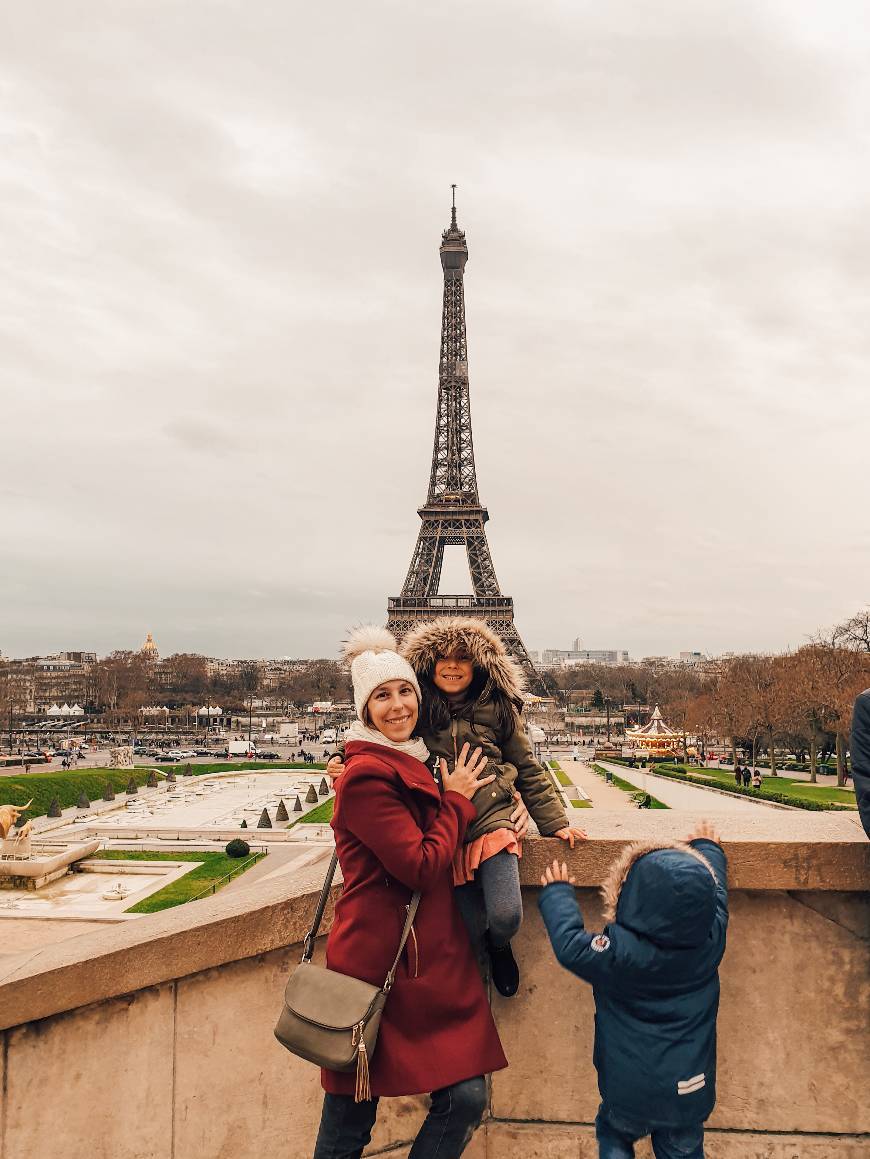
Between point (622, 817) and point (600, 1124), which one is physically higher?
point (622, 817)

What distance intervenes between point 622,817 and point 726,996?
84 cm

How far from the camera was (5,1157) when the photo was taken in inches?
127

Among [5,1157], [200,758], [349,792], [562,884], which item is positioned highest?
[349,792]

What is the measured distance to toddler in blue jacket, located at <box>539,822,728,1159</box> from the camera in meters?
2.52

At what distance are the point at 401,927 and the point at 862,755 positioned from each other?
70.4 inches

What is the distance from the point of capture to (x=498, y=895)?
9.37 ft

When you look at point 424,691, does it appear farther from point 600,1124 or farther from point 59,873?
point 59,873

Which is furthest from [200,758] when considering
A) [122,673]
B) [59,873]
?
[122,673]

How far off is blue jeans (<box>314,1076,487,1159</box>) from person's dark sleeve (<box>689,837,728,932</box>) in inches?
39.3

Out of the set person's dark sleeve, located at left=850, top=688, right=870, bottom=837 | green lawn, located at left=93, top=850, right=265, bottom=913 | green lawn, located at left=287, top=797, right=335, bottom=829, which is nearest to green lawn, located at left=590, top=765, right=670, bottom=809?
green lawn, located at left=287, top=797, right=335, bottom=829

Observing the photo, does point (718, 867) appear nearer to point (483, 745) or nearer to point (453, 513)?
point (483, 745)

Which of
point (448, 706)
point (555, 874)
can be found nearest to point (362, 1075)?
point (555, 874)

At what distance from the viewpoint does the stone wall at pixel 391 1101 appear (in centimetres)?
329

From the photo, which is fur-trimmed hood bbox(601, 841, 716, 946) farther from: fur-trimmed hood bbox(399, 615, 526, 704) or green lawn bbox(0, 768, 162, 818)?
green lawn bbox(0, 768, 162, 818)
